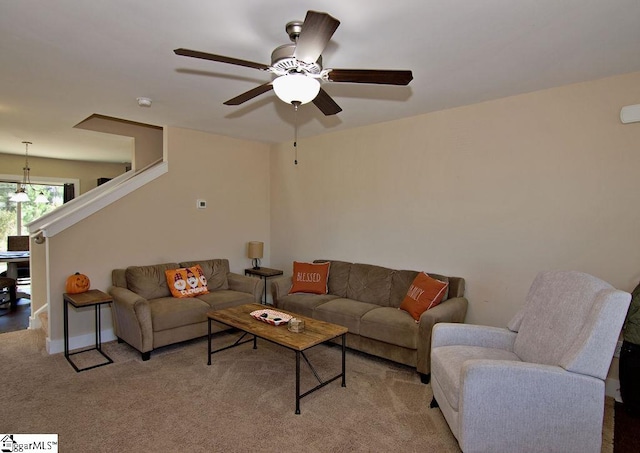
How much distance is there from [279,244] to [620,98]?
4242mm

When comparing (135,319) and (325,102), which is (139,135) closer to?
(135,319)

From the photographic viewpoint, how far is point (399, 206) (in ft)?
13.3

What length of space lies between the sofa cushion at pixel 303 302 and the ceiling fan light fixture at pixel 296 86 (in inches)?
95.0

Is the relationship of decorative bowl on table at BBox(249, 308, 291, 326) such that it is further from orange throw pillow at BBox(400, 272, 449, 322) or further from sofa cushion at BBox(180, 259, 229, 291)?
sofa cushion at BBox(180, 259, 229, 291)

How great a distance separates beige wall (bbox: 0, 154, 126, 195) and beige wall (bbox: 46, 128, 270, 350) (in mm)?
4380

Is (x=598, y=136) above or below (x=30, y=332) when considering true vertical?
above

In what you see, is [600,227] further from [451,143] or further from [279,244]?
[279,244]

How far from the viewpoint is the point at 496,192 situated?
3.33 metres

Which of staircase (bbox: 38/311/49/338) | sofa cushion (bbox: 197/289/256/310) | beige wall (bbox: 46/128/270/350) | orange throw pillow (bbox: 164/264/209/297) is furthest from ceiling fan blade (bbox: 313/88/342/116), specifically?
staircase (bbox: 38/311/49/338)

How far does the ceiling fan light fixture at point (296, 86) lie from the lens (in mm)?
1910

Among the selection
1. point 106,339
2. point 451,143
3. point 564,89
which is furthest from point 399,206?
point 106,339

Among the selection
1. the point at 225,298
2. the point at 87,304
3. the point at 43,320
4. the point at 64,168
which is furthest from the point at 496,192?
the point at 64,168

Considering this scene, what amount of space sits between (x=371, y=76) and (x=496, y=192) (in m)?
2.03

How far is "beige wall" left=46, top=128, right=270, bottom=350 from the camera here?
373cm
